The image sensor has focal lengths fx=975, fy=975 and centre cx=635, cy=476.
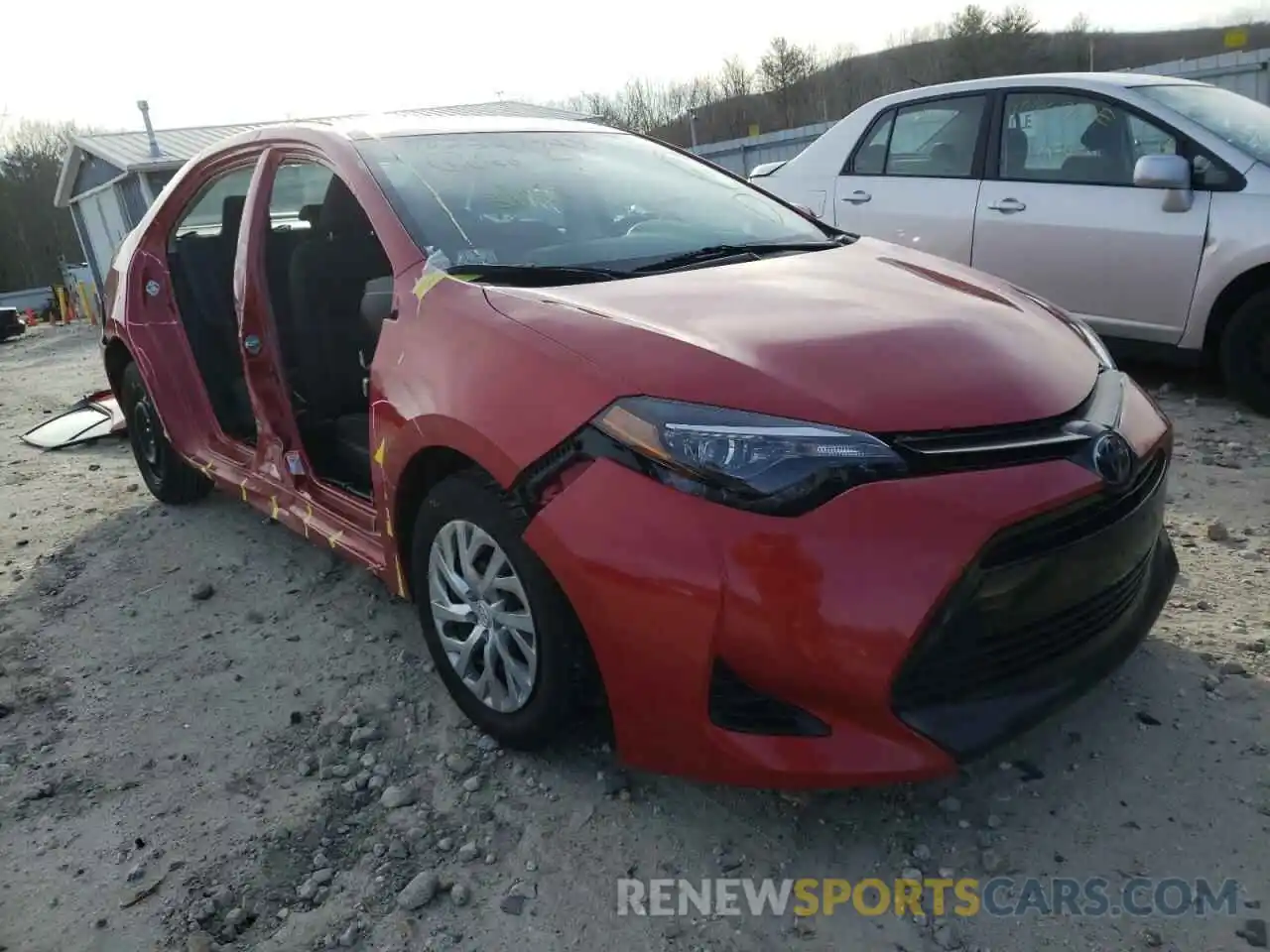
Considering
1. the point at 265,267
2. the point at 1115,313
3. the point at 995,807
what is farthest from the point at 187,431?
the point at 1115,313

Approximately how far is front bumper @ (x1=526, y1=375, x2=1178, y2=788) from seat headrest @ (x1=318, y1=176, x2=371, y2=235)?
191 centimetres

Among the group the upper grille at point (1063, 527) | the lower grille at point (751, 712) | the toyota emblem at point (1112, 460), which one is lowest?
the lower grille at point (751, 712)

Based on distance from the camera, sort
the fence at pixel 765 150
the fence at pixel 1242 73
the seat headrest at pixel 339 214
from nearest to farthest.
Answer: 1. the seat headrest at pixel 339 214
2. the fence at pixel 1242 73
3. the fence at pixel 765 150

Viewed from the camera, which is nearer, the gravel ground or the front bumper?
the front bumper

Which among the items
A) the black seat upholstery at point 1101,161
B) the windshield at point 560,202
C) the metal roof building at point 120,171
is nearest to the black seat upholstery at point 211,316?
the windshield at point 560,202

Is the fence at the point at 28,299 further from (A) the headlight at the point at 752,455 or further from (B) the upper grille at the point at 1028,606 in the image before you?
(B) the upper grille at the point at 1028,606

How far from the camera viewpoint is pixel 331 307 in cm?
357

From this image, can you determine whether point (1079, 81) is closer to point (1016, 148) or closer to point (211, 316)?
point (1016, 148)

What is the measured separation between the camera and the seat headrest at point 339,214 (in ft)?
11.1

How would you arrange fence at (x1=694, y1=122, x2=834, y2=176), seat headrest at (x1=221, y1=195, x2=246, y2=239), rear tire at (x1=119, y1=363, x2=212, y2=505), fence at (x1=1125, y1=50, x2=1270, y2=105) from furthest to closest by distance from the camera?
fence at (x1=694, y1=122, x2=834, y2=176), fence at (x1=1125, y1=50, x2=1270, y2=105), rear tire at (x1=119, y1=363, x2=212, y2=505), seat headrest at (x1=221, y1=195, x2=246, y2=239)

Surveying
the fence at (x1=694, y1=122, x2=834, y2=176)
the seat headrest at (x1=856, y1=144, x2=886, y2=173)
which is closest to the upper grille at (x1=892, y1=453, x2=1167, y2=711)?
the seat headrest at (x1=856, y1=144, x2=886, y2=173)

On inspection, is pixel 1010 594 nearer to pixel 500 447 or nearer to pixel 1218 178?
pixel 500 447

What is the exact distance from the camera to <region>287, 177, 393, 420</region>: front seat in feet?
11.5

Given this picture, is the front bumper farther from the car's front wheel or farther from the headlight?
the car's front wheel
